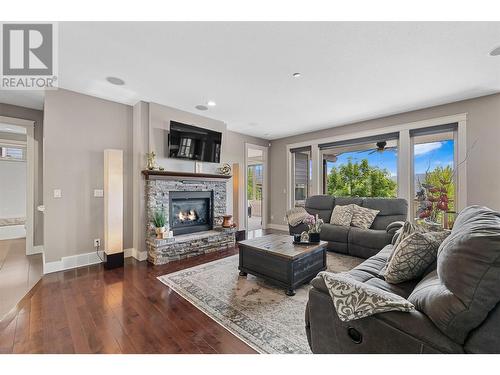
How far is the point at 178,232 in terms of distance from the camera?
4.04 meters

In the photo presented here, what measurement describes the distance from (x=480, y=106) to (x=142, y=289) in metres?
5.53

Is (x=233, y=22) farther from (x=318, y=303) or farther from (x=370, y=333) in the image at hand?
(x=370, y=333)

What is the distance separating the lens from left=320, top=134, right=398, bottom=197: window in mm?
4707

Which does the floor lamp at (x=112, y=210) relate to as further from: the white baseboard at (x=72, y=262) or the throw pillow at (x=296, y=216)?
the throw pillow at (x=296, y=216)

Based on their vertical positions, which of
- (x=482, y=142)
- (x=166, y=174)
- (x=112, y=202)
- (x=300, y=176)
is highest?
(x=482, y=142)

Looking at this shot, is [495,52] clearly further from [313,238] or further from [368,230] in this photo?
[313,238]

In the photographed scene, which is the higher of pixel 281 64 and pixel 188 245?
pixel 281 64

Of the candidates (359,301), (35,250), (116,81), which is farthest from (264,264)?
(35,250)

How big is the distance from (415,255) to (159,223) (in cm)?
334

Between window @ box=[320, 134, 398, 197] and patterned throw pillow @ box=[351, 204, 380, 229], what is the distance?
107 centimetres

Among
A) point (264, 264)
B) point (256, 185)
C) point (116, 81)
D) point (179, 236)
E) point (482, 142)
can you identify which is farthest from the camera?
point (256, 185)

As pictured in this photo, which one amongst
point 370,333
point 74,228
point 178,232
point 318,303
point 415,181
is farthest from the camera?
point 415,181

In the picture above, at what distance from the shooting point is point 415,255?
5.14 ft
